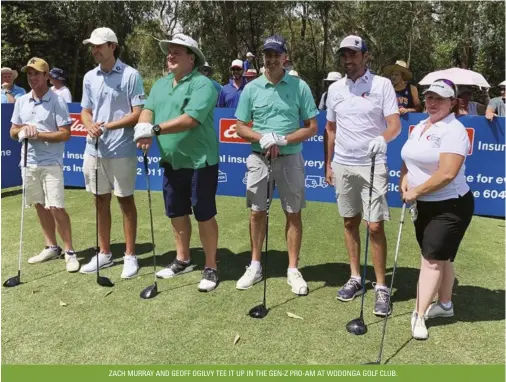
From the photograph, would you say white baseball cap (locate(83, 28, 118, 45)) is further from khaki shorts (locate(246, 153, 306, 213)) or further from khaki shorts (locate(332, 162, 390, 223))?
khaki shorts (locate(332, 162, 390, 223))

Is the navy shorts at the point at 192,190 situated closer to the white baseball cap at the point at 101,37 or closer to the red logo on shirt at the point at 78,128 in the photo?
the white baseball cap at the point at 101,37

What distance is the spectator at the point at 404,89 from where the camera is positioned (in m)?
6.22

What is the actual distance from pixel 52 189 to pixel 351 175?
2984 millimetres

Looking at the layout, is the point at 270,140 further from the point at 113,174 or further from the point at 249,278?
the point at 113,174

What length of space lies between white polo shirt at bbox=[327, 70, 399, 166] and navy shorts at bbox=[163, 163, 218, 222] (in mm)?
1220

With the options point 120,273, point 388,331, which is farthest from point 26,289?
point 388,331

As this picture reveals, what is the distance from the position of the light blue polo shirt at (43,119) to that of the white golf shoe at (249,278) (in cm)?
225

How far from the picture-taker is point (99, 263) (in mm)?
4727

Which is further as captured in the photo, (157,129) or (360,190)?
(360,190)

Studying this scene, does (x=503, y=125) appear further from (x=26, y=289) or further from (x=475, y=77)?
(x=26, y=289)

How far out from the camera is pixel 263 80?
4.08m

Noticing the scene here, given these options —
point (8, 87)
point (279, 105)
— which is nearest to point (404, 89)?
point (279, 105)

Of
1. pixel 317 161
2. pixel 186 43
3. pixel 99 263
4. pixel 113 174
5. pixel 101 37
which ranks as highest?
pixel 101 37

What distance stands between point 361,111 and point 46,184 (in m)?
3.20
